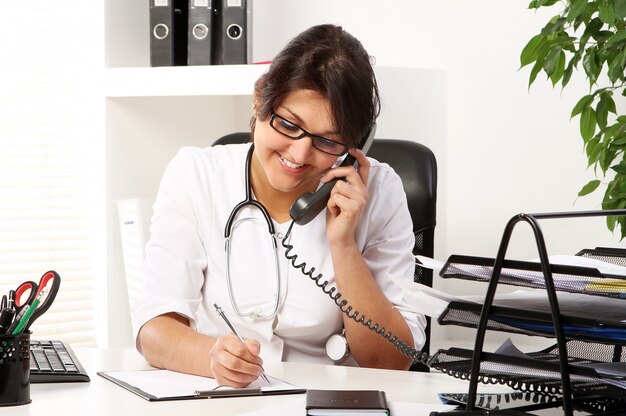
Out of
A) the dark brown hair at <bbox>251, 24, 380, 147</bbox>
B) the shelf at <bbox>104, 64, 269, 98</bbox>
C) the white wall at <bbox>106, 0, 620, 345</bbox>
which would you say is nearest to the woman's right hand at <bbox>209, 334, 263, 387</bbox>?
the dark brown hair at <bbox>251, 24, 380, 147</bbox>

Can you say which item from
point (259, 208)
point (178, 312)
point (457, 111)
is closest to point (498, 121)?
point (457, 111)

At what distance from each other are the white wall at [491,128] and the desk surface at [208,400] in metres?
1.12

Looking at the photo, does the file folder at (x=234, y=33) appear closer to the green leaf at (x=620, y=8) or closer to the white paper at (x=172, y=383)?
the green leaf at (x=620, y=8)

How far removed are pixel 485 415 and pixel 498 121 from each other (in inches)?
71.5

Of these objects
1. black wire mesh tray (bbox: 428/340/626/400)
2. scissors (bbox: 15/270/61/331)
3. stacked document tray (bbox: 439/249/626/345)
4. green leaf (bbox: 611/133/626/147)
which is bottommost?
scissors (bbox: 15/270/61/331)

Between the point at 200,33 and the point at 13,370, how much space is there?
1733 millimetres

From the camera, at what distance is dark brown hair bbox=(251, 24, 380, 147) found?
1483 mm

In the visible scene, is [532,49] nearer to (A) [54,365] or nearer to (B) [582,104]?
(B) [582,104]

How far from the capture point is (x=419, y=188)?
6.19ft

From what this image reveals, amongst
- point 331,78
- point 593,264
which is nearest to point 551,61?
point 331,78

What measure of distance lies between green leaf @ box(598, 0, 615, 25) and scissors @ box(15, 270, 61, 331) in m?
1.15

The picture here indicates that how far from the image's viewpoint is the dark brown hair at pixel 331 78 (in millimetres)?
1483

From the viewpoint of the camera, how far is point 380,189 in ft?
5.65

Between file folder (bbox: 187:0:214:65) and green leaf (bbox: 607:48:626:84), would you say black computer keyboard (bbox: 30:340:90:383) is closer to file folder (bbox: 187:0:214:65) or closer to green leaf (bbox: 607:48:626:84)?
green leaf (bbox: 607:48:626:84)
